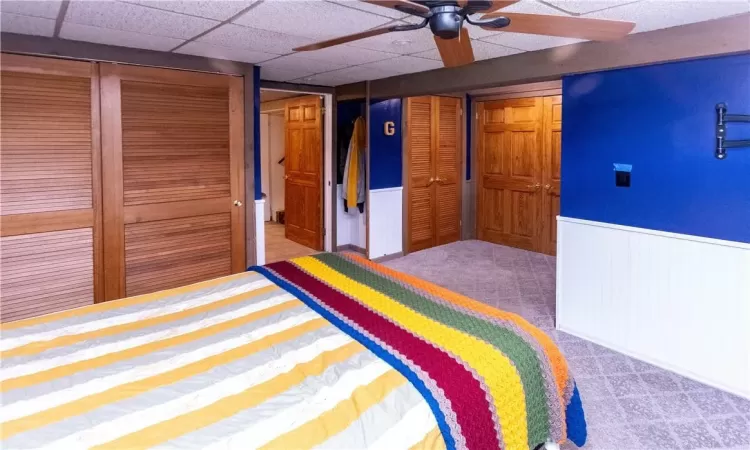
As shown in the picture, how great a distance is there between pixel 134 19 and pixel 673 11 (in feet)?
9.18

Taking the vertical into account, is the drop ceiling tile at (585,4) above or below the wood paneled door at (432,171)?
above


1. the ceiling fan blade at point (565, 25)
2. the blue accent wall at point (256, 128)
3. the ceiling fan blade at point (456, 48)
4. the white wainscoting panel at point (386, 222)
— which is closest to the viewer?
the ceiling fan blade at point (565, 25)

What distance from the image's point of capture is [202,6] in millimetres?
2400

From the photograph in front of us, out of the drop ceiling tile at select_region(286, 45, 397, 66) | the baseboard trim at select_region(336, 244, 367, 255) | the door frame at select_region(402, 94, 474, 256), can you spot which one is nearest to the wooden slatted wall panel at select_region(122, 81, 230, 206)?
the drop ceiling tile at select_region(286, 45, 397, 66)

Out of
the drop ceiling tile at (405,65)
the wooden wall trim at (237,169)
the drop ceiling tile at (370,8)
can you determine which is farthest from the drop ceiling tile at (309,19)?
the wooden wall trim at (237,169)

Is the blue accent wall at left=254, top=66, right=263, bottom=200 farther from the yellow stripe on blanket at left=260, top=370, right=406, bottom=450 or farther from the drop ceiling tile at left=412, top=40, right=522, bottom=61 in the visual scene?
the yellow stripe on blanket at left=260, top=370, right=406, bottom=450

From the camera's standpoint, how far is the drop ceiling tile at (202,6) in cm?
234

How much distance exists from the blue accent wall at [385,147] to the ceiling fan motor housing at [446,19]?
356 cm

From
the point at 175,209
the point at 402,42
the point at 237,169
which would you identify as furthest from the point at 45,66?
the point at 402,42

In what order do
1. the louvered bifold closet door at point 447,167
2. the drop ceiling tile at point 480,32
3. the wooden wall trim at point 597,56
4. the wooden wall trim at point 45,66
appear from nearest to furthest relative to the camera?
the wooden wall trim at point 597,56
the drop ceiling tile at point 480,32
the wooden wall trim at point 45,66
the louvered bifold closet door at point 447,167

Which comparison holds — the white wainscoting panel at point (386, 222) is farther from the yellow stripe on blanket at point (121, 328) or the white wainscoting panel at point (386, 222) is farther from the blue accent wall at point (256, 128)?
the yellow stripe on blanket at point (121, 328)

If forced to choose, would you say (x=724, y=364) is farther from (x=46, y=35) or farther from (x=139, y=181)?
(x=46, y=35)

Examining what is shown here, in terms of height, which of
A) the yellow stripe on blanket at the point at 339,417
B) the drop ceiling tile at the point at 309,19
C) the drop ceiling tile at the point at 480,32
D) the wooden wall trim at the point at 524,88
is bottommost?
the yellow stripe on blanket at the point at 339,417

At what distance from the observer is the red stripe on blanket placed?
57.7 inches
